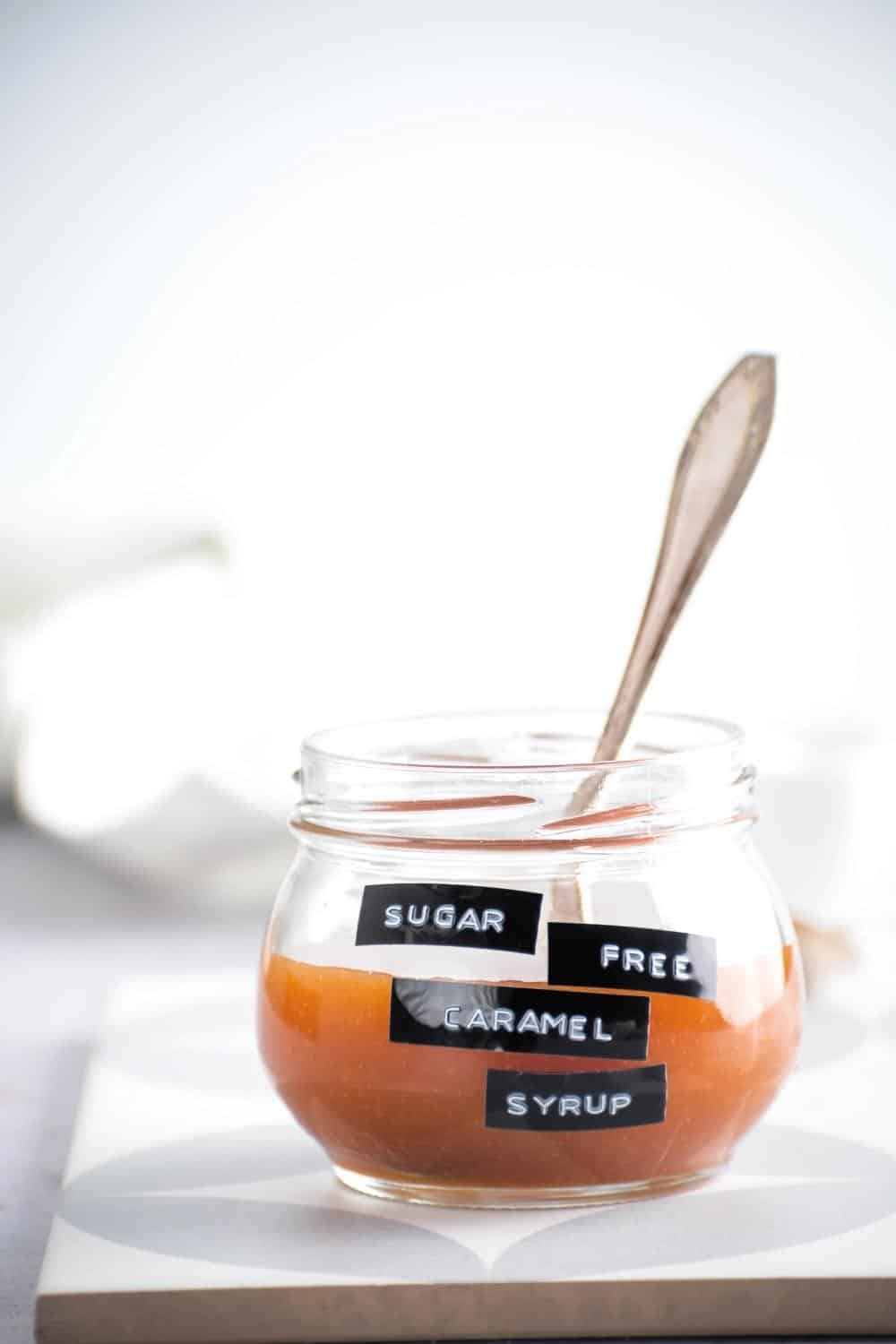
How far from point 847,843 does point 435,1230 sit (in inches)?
21.3

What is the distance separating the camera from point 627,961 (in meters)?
0.45

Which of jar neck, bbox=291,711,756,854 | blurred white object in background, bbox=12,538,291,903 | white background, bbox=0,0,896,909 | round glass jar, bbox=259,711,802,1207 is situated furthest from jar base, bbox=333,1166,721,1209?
white background, bbox=0,0,896,909

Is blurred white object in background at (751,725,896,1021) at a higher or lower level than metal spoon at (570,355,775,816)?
lower

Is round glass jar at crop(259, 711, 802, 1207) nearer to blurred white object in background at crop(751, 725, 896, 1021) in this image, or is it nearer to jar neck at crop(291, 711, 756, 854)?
jar neck at crop(291, 711, 756, 854)

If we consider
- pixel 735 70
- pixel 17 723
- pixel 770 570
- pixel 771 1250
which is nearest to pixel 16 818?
pixel 17 723

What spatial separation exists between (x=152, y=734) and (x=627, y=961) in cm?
80

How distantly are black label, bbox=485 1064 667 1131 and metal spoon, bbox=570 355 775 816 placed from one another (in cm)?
11

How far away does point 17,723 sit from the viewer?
133cm

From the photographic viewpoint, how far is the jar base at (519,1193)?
46cm

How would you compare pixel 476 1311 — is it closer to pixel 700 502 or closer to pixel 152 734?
pixel 700 502

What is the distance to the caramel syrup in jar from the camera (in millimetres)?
444

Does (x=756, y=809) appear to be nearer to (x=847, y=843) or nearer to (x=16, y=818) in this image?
(x=847, y=843)

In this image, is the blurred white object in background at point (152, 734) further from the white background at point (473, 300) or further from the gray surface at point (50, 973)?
the white background at point (473, 300)

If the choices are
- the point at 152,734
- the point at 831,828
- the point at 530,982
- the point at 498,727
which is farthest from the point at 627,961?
the point at 152,734
